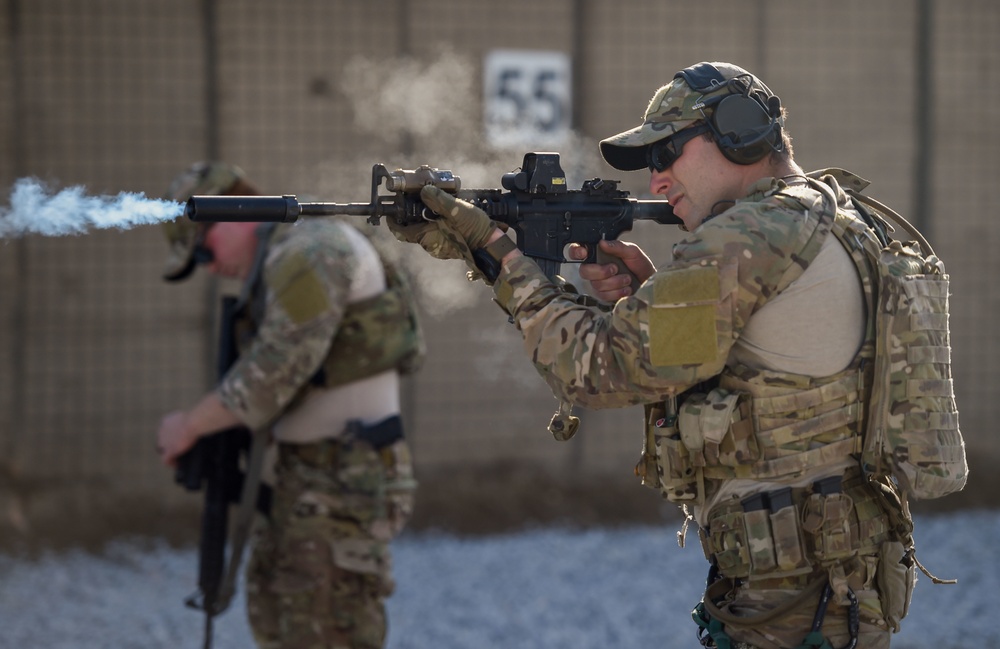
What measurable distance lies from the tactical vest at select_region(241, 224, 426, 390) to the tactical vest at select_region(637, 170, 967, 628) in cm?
182

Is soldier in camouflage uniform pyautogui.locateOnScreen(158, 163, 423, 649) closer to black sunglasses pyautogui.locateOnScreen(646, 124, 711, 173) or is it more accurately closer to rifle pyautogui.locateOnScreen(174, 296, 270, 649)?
rifle pyautogui.locateOnScreen(174, 296, 270, 649)

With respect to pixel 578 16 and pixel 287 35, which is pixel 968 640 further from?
pixel 287 35

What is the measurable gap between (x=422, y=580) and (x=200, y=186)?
103 inches

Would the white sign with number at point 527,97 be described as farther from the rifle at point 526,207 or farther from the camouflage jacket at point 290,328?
the rifle at point 526,207

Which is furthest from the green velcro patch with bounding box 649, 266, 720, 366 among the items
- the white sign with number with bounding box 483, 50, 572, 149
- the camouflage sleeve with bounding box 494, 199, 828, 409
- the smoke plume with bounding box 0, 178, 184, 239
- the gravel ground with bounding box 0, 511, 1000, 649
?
the white sign with number with bounding box 483, 50, 572, 149

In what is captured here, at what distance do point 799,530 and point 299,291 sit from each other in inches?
82.5

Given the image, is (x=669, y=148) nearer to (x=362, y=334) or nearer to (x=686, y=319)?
(x=686, y=319)

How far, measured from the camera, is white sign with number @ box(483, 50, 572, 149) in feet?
23.2

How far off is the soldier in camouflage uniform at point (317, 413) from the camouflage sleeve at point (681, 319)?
5.58ft

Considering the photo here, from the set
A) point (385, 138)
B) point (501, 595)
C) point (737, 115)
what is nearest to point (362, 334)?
point (737, 115)

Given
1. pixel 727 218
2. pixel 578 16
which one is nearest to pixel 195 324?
pixel 578 16

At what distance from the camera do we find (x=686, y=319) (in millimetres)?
2674

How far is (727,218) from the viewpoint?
2732 mm

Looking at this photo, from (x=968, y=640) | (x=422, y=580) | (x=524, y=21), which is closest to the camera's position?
(x=968, y=640)
